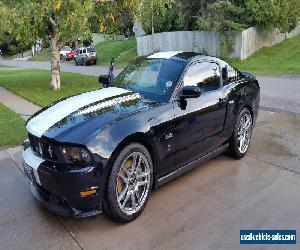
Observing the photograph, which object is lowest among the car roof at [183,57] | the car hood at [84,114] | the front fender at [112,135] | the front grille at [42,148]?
the front grille at [42,148]

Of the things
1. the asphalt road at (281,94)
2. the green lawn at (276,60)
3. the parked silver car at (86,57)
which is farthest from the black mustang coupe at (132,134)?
the parked silver car at (86,57)

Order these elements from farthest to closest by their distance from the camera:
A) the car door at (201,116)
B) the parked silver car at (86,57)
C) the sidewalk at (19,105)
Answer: the parked silver car at (86,57), the sidewalk at (19,105), the car door at (201,116)

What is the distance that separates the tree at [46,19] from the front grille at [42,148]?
7154 mm

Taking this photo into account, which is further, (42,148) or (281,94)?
(281,94)

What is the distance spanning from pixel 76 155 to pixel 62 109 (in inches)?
37.3

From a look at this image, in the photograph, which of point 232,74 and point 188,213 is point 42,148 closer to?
point 188,213

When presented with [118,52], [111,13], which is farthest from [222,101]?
[118,52]

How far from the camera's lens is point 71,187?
361cm

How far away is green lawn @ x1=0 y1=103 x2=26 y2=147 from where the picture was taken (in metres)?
6.92

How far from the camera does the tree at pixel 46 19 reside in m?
11.2

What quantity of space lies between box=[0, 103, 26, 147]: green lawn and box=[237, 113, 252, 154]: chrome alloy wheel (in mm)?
3820

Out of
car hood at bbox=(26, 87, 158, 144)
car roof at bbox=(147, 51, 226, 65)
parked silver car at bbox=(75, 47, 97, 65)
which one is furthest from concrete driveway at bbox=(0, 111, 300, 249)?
parked silver car at bbox=(75, 47, 97, 65)

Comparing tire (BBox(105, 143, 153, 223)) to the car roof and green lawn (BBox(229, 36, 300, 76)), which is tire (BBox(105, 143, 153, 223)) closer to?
the car roof

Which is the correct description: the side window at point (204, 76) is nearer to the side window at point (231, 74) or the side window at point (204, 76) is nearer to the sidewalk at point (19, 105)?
the side window at point (231, 74)
